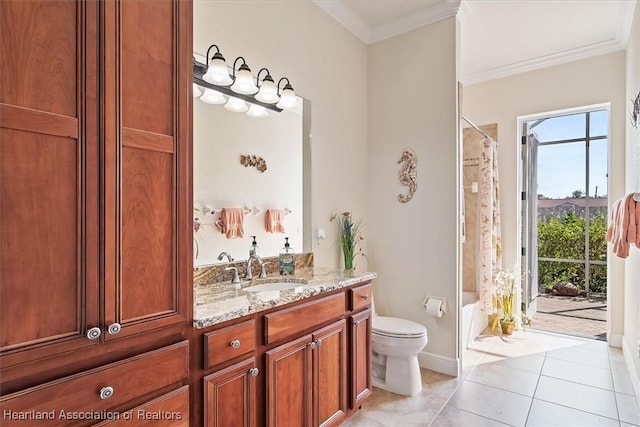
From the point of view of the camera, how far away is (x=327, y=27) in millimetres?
2754

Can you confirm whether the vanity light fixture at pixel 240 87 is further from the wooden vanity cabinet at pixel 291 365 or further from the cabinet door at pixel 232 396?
the cabinet door at pixel 232 396

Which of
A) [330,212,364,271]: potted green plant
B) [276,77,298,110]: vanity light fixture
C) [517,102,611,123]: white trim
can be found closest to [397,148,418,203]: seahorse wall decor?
[330,212,364,271]: potted green plant

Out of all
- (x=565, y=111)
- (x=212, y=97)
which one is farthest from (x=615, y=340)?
A: (x=212, y=97)

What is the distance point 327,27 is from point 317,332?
90.9 inches

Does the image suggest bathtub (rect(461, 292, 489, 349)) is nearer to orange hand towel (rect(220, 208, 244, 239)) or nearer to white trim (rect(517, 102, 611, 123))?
white trim (rect(517, 102, 611, 123))

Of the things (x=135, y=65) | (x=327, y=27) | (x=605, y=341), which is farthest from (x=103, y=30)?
(x=605, y=341)

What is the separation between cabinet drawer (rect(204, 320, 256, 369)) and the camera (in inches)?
50.5

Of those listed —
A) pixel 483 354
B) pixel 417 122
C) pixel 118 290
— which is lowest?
pixel 483 354

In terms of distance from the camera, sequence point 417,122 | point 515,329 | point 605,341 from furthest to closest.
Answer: point 515,329 → point 605,341 → point 417,122

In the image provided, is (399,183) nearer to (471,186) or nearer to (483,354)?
(471,186)

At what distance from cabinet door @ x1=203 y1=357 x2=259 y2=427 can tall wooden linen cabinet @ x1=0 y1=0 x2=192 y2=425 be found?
→ 3.9 inches

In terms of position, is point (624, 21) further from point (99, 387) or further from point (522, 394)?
point (99, 387)

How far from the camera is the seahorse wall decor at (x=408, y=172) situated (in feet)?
9.73

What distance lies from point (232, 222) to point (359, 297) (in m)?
0.90
